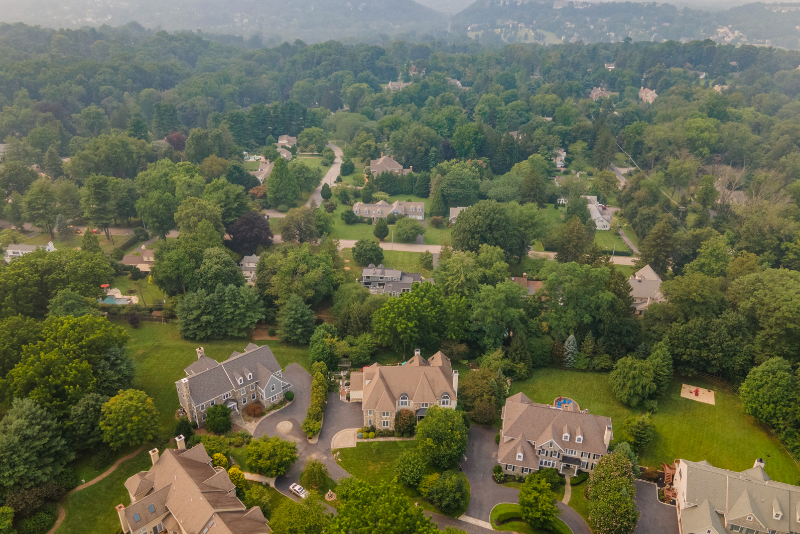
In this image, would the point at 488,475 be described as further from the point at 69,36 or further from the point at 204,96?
the point at 69,36

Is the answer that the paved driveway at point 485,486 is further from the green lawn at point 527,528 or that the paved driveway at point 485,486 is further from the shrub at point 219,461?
the shrub at point 219,461

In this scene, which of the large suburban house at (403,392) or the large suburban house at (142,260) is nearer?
the large suburban house at (403,392)

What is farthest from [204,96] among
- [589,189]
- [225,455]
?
[225,455]

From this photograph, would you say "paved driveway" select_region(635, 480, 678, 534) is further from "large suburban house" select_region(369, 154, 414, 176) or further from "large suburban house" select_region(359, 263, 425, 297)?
"large suburban house" select_region(369, 154, 414, 176)

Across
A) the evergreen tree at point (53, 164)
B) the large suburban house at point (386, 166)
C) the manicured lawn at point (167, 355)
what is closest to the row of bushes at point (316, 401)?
the manicured lawn at point (167, 355)

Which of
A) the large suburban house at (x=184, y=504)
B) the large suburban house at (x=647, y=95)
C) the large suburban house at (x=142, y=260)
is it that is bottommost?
the large suburban house at (x=142, y=260)

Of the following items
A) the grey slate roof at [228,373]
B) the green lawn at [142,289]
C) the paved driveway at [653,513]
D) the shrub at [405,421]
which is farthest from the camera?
the green lawn at [142,289]

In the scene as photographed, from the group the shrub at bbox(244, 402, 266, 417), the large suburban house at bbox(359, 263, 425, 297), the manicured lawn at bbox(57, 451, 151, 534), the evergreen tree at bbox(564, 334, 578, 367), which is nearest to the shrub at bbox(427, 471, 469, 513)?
the shrub at bbox(244, 402, 266, 417)

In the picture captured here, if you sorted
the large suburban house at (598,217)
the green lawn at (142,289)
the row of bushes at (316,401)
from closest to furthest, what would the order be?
the row of bushes at (316,401)
the green lawn at (142,289)
the large suburban house at (598,217)

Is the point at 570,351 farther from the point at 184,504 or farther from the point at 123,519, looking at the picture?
the point at 123,519
